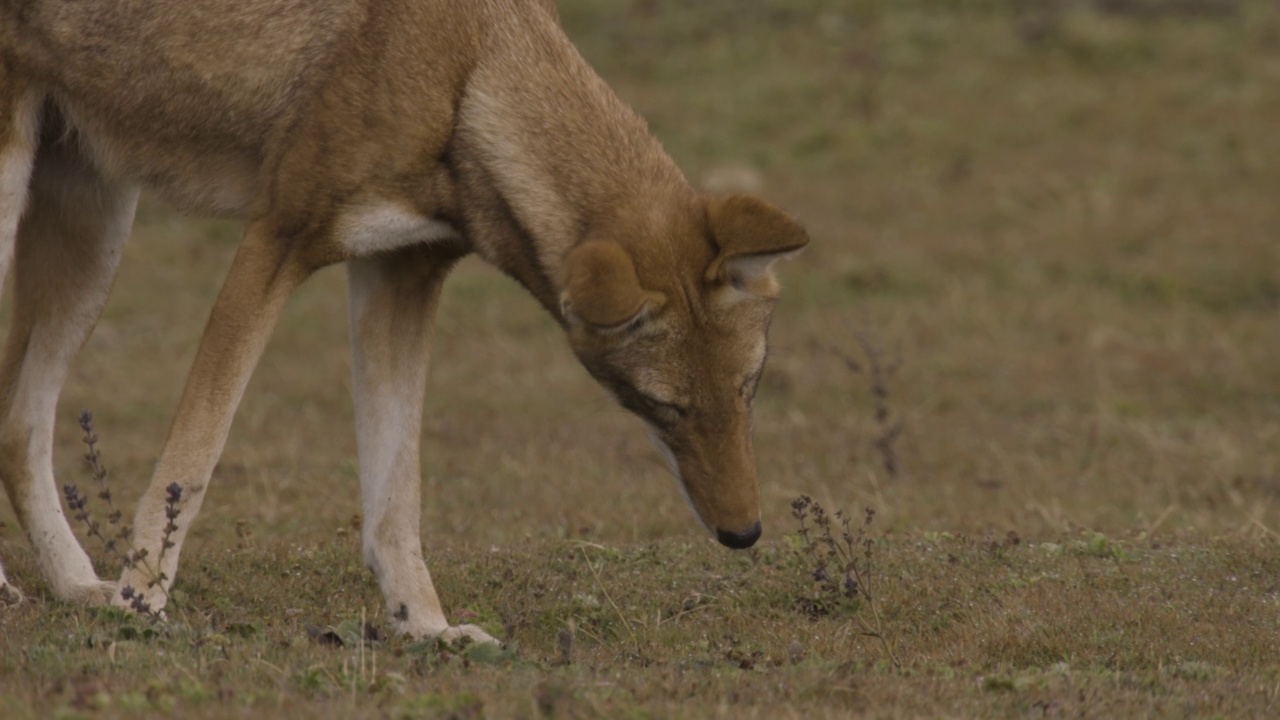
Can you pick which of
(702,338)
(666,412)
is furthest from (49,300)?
(702,338)

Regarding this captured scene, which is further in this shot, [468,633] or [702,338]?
[468,633]

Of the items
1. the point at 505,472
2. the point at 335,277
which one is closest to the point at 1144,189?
the point at 335,277

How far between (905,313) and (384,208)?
858cm

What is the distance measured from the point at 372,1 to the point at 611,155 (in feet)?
3.36

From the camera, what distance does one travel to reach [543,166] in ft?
18.3

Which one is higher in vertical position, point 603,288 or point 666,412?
point 603,288

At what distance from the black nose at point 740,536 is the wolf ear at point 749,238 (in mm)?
767

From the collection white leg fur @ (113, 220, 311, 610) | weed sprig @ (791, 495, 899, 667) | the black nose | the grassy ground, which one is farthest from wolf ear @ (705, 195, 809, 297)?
white leg fur @ (113, 220, 311, 610)

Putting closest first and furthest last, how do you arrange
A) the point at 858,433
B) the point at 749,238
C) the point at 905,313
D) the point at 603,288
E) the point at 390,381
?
1. the point at 603,288
2. the point at 749,238
3. the point at 390,381
4. the point at 858,433
5. the point at 905,313

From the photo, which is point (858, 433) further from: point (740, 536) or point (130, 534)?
point (130, 534)

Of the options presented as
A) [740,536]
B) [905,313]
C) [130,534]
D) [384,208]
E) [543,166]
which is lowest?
[905,313]

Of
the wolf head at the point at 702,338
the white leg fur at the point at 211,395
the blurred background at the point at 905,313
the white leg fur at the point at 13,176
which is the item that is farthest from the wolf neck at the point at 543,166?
the blurred background at the point at 905,313

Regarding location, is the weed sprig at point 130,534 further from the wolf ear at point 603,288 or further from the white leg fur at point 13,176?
the wolf ear at point 603,288

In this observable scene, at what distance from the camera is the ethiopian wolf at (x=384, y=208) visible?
17.3ft
